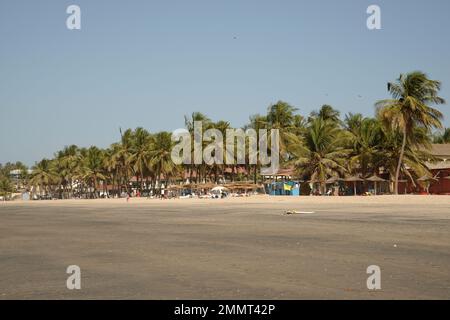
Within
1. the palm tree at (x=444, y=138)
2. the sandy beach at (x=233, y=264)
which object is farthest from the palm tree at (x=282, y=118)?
the sandy beach at (x=233, y=264)

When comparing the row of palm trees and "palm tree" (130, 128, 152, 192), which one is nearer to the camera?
the row of palm trees

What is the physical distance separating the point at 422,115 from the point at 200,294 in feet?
151

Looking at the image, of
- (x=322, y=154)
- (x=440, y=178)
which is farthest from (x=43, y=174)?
(x=440, y=178)

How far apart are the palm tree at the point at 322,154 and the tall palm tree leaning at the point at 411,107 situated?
818 centimetres

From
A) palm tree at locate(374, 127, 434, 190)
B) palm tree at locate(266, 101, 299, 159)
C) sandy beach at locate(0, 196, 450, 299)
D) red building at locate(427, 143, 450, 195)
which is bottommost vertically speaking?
sandy beach at locate(0, 196, 450, 299)

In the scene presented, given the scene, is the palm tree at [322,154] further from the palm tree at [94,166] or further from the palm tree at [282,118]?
the palm tree at [94,166]

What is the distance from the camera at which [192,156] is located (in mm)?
73062

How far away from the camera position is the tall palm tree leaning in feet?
161

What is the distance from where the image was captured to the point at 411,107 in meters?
48.6

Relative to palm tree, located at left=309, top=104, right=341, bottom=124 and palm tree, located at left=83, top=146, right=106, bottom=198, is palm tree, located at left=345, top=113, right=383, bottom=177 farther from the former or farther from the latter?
palm tree, located at left=83, top=146, right=106, bottom=198

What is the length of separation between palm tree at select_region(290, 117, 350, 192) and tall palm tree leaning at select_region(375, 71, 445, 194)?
8.18 metres

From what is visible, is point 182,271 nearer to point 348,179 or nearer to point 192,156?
point 348,179

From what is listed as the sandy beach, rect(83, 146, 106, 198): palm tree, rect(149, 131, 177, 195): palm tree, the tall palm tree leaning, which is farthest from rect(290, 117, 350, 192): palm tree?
rect(83, 146, 106, 198): palm tree
